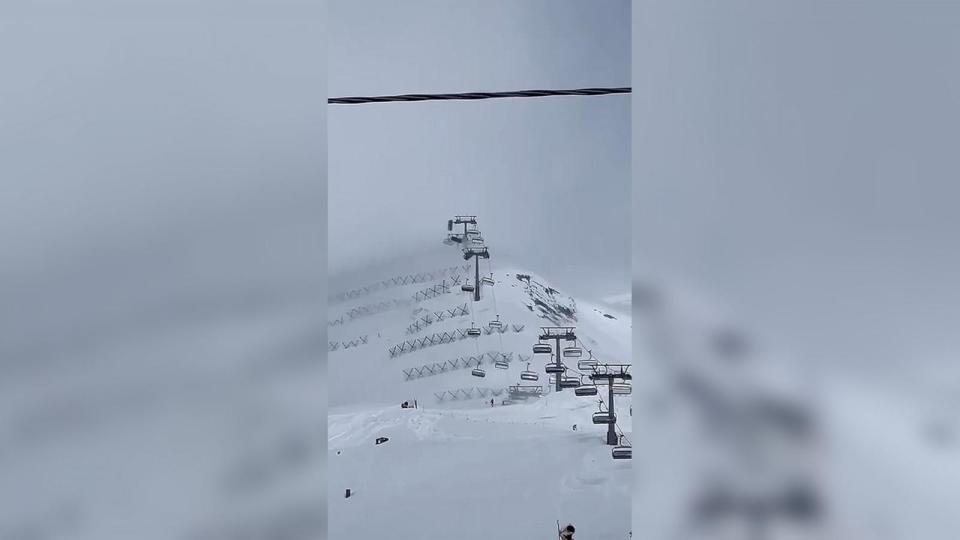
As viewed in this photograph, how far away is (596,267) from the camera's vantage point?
3279mm

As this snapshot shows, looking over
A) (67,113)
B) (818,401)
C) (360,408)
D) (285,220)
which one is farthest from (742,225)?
(360,408)

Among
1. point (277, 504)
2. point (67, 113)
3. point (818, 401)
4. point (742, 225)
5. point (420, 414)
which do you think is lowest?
point (420, 414)

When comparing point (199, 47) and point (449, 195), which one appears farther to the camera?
point (449, 195)

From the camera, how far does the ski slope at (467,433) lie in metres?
3.08

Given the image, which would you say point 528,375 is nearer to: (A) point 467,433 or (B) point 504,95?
(A) point 467,433

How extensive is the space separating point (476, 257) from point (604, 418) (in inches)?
36.9

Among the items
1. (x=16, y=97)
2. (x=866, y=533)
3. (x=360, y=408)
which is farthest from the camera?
(x=360, y=408)

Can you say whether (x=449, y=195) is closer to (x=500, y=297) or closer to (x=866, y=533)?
(x=500, y=297)

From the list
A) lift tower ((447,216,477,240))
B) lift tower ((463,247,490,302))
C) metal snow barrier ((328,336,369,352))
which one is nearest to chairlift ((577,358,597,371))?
lift tower ((463,247,490,302))

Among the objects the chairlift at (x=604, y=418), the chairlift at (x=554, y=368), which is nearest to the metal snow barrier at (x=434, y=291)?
the chairlift at (x=554, y=368)

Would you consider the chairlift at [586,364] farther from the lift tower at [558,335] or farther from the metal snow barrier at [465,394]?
the metal snow barrier at [465,394]

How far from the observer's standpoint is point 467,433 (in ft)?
10.5

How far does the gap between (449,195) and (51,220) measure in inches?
97.9

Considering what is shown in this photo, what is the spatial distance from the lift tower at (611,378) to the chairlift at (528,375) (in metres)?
0.27
